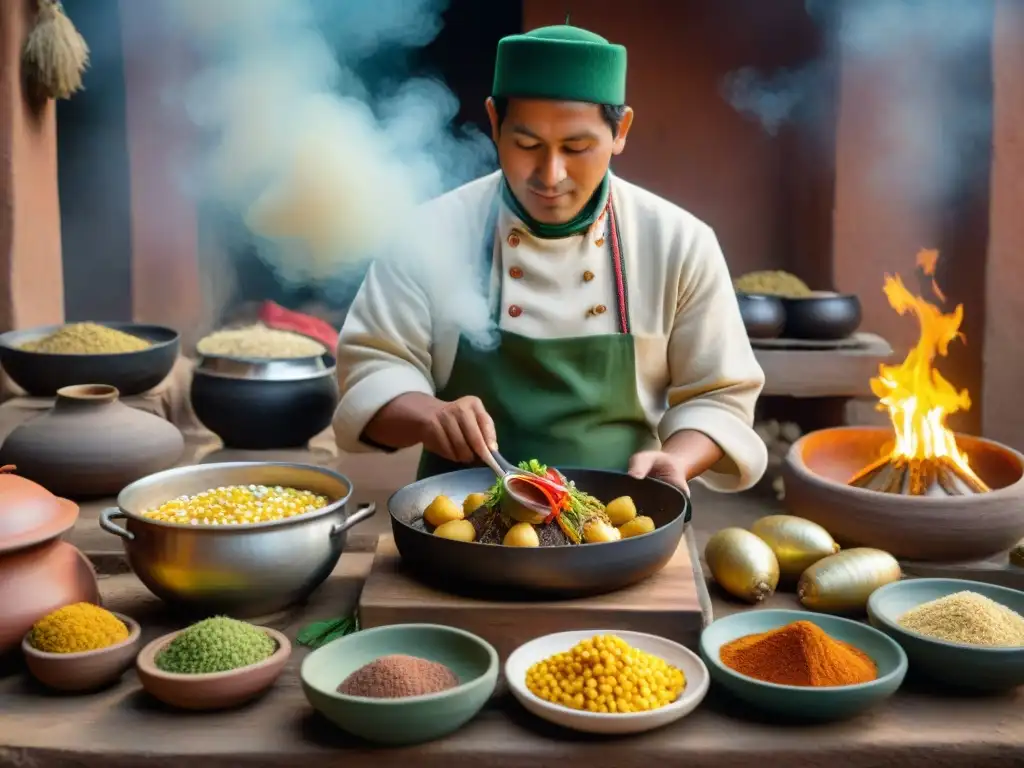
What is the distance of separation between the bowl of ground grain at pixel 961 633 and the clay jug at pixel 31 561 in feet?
4.94

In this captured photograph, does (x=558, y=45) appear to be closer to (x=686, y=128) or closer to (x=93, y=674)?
(x=93, y=674)

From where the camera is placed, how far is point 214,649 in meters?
Result: 1.90

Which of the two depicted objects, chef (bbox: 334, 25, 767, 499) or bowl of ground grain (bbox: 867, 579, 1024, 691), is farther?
chef (bbox: 334, 25, 767, 499)

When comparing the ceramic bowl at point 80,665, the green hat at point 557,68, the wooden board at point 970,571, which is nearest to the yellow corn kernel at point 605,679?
the ceramic bowl at point 80,665

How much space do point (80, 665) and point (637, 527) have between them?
103cm

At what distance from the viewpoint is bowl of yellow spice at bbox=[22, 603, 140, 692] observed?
6.28 feet

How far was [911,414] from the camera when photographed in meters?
3.23

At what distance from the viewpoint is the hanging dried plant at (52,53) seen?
13.8ft

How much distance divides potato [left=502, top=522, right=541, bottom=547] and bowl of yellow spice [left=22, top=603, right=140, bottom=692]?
26.8 inches

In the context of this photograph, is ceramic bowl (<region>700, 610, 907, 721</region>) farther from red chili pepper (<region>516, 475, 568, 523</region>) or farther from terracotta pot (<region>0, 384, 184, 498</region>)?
terracotta pot (<region>0, 384, 184, 498</region>)

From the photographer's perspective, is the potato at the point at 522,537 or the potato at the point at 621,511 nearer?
the potato at the point at 522,537

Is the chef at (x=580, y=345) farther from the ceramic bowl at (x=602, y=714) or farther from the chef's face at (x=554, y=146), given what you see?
the ceramic bowl at (x=602, y=714)

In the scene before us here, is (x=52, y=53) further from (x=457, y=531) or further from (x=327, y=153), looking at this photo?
(x=457, y=531)

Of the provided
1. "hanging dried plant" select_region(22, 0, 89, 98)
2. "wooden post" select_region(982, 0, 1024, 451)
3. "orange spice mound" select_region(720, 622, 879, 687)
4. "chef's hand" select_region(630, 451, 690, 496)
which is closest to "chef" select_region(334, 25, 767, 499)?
"chef's hand" select_region(630, 451, 690, 496)
